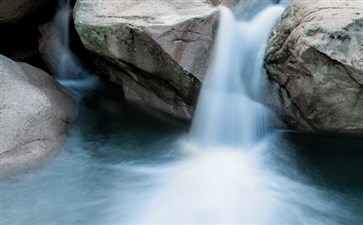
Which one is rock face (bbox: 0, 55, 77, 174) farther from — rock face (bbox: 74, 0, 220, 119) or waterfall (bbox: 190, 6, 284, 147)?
waterfall (bbox: 190, 6, 284, 147)

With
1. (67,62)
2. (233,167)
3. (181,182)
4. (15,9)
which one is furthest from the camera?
(67,62)

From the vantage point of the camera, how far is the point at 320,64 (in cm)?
507

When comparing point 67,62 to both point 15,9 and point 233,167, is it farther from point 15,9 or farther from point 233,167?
point 233,167

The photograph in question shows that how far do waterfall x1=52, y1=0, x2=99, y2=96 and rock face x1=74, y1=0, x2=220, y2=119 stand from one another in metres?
2.17

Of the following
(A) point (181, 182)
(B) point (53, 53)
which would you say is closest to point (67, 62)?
(B) point (53, 53)

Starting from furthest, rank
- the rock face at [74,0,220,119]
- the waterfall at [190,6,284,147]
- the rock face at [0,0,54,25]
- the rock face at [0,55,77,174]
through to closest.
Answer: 1. the rock face at [0,0,54,25]
2. the waterfall at [190,6,284,147]
3. the rock face at [74,0,220,119]
4. the rock face at [0,55,77,174]

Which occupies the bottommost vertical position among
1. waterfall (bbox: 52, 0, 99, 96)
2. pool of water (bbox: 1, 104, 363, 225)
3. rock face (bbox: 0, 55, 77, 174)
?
pool of water (bbox: 1, 104, 363, 225)

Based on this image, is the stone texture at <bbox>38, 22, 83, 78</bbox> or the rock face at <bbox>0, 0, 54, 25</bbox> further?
the stone texture at <bbox>38, 22, 83, 78</bbox>

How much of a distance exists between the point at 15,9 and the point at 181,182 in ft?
14.2

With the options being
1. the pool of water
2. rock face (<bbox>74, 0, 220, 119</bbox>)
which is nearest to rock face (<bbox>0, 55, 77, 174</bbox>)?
the pool of water

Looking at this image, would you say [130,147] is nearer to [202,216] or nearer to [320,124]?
[202,216]

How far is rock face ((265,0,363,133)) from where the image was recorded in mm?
4906

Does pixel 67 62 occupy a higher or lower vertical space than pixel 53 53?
lower

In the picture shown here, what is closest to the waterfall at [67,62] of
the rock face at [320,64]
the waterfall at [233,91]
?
the waterfall at [233,91]
